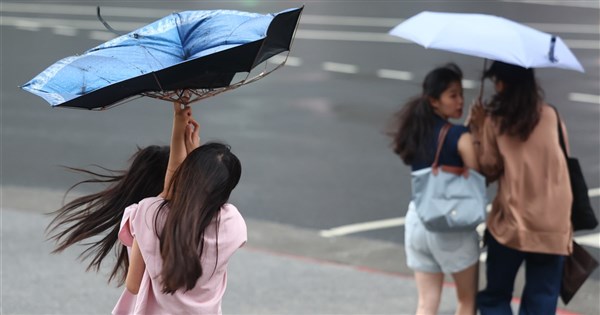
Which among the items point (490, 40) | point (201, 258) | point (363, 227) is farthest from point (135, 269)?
point (363, 227)

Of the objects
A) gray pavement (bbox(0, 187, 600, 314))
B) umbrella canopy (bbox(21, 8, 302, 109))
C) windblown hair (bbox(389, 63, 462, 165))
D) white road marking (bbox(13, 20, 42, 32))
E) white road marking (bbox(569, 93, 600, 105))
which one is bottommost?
white road marking (bbox(13, 20, 42, 32))

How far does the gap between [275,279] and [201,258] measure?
3.78m

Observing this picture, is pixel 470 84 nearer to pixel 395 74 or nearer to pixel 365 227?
pixel 395 74

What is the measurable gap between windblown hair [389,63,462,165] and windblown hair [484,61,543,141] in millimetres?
250

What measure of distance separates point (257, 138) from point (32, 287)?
537 centimetres

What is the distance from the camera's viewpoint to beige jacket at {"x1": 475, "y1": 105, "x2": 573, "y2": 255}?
5.55 meters

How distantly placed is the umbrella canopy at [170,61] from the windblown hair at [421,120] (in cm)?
208

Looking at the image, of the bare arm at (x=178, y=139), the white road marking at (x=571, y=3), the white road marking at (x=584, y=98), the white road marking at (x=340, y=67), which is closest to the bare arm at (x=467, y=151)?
the bare arm at (x=178, y=139)

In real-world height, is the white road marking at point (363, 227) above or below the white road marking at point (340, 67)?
above

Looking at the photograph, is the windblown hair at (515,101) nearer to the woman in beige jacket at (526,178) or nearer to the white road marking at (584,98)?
the woman in beige jacket at (526,178)

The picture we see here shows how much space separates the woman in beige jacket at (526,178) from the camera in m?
5.55

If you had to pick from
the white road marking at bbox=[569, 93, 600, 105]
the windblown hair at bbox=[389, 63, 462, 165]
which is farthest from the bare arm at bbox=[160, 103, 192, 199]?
the white road marking at bbox=[569, 93, 600, 105]

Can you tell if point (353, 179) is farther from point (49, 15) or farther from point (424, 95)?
point (49, 15)

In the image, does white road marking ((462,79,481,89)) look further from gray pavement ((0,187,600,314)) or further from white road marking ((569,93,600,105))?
gray pavement ((0,187,600,314))
